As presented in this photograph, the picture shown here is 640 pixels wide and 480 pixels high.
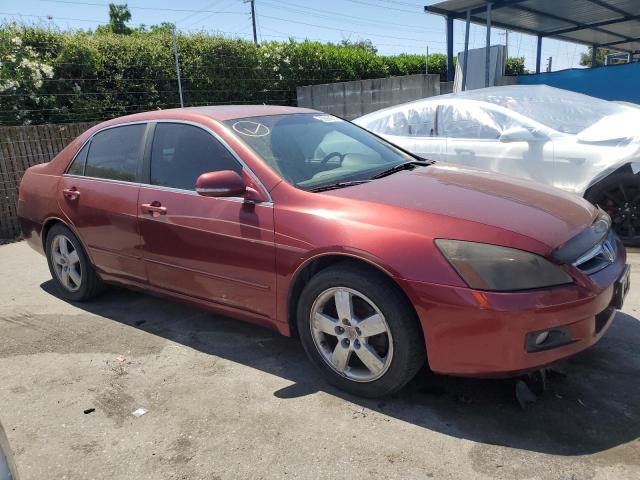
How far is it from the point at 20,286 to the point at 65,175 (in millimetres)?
1561

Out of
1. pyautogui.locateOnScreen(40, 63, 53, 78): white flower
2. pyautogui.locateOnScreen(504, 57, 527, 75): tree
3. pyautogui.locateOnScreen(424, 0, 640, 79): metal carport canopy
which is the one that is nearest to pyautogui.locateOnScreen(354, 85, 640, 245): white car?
pyautogui.locateOnScreen(40, 63, 53, 78): white flower

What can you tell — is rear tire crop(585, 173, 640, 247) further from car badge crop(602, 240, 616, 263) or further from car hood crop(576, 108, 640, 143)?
car badge crop(602, 240, 616, 263)

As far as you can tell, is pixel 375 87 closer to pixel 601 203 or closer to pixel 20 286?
pixel 601 203

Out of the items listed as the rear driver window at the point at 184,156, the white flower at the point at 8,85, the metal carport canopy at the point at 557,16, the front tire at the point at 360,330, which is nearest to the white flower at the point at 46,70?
the white flower at the point at 8,85

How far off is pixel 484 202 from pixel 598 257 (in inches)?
25.0

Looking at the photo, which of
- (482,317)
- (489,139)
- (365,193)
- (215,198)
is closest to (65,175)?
(215,198)

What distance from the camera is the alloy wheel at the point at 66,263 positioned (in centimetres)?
448

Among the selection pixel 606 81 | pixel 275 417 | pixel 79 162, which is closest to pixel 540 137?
pixel 275 417

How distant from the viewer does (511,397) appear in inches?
111

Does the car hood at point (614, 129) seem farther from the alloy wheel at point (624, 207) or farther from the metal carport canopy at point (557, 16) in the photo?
the metal carport canopy at point (557, 16)

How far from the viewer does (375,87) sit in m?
11.6

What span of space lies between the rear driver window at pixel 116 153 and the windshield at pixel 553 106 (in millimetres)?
4059

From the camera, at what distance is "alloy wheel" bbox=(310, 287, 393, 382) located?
107 inches

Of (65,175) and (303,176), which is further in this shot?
(65,175)
